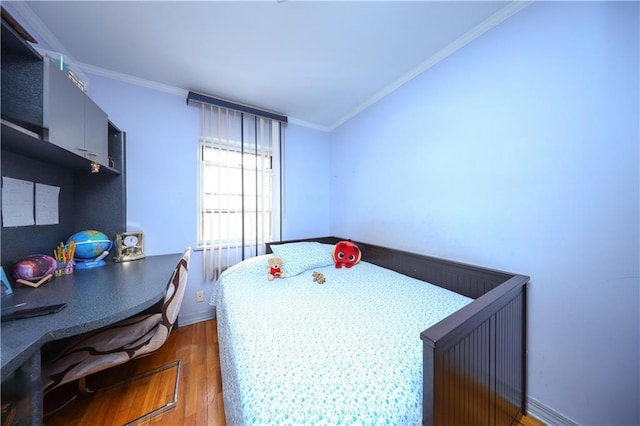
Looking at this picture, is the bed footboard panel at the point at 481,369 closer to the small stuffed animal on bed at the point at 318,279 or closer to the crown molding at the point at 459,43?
the small stuffed animal on bed at the point at 318,279

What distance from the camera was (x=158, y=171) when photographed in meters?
1.97

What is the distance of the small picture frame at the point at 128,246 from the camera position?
175cm

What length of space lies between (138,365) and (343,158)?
2.84 meters

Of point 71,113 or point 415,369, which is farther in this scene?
point 71,113

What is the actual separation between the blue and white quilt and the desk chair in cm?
36

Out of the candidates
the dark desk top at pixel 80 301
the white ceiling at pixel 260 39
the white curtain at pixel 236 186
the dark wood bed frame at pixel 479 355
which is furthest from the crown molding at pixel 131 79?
the dark wood bed frame at pixel 479 355

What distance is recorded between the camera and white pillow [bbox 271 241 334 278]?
1.90 metres

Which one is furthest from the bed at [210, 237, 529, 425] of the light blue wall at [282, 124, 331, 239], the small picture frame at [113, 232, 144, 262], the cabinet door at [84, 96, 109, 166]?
the cabinet door at [84, 96, 109, 166]

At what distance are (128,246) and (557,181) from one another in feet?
10.4

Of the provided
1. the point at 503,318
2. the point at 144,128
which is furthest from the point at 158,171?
the point at 503,318

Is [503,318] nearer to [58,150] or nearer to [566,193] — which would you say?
[566,193]

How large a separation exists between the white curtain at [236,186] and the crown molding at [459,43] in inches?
53.2

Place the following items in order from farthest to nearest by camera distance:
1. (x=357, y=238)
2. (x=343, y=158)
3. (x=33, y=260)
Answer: (x=343, y=158) → (x=357, y=238) → (x=33, y=260)

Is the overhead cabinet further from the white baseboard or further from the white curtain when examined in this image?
the white baseboard
